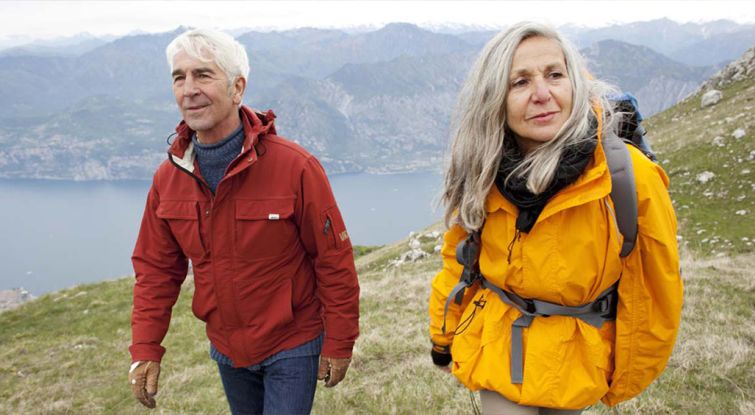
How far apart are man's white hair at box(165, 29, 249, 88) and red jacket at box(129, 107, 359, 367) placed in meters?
0.35

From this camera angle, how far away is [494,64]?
2.76 m

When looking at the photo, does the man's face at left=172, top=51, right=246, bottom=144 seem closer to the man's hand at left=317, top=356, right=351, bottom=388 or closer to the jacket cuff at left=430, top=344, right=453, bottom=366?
the man's hand at left=317, top=356, right=351, bottom=388

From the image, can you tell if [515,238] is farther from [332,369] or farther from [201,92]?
[201,92]

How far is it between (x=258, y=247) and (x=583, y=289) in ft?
6.81

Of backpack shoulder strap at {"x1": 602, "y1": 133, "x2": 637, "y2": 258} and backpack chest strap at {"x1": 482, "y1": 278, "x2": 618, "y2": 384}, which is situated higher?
backpack shoulder strap at {"x1": 602, "y1": 133, "x2": 637, "y2": 258}

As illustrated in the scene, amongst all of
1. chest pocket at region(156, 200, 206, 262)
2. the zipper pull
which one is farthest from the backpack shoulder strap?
chest pocket at region(156, 200, 206, 262)

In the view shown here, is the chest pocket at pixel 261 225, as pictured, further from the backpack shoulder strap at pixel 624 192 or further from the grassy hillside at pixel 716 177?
the grassy hillside at pixel 716 177

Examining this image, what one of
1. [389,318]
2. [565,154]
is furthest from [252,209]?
[389,318]

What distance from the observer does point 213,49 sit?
3.21m

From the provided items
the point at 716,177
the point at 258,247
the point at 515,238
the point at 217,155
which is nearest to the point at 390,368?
the point at 258,247

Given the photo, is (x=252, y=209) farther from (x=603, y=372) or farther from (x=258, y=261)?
(x=603, y=372)

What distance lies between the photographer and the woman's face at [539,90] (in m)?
A: 2.63

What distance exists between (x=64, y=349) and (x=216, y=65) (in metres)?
12.0

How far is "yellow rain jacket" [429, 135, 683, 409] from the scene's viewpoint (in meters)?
2.44
